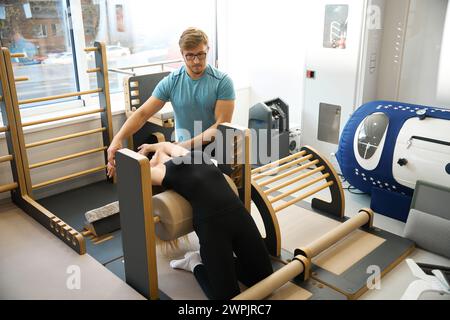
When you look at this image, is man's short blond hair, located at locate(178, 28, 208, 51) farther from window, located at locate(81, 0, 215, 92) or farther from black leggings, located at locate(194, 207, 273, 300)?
window, located at locate(81, 0, 215, 92)

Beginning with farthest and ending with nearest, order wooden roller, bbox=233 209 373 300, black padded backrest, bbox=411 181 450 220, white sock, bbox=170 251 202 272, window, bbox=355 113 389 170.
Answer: window, bbox=355 113 389 170 < black padded backrest, bbox=411 181 450 220 < white sock, bbox=170 251 202 272 < wooden roller, bbox=233 209 373 300

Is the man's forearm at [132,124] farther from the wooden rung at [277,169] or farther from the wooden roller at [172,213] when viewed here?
the wooden rung at [277,169]

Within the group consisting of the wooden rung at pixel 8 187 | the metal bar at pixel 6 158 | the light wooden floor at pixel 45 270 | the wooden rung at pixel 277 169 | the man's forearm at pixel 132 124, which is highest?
the man's forearm at pixel 132 124

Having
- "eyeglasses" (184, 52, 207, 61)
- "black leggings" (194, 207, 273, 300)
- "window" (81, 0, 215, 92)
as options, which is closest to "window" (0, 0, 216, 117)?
"window" (81, 0, 215, 92)

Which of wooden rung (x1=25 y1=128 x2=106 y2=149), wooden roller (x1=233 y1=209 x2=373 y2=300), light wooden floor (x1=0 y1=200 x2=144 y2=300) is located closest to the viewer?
wooden roller (x1=233 y1=209 x2=373 y2=300)

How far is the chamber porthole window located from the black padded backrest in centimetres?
43

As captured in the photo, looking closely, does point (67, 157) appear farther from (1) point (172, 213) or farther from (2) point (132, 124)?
(1) point (172, 213)

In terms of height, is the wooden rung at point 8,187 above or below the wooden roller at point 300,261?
above

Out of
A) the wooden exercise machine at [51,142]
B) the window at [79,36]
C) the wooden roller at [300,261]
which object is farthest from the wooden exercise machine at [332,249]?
the window at [79,36]

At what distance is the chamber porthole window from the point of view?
3.15 meters

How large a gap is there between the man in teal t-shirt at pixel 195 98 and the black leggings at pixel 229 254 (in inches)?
25.5

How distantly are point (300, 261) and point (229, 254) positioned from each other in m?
0.46

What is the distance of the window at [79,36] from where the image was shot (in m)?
3.51
